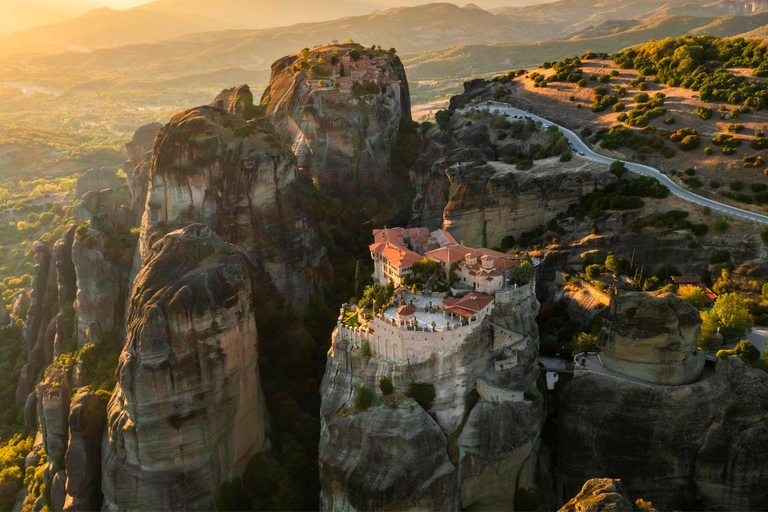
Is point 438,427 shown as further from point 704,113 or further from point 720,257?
point 704,113

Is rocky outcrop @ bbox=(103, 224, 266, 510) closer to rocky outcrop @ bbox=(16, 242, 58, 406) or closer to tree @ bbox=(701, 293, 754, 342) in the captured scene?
rocky outcrop @ bbox=(16, 242, 58, 406)

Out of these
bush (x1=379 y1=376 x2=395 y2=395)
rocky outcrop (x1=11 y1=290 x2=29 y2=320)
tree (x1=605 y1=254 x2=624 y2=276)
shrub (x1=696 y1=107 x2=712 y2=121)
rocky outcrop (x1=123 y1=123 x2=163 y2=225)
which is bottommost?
rocky outcrop (x1=11 y1=290 x2=29 y2=320)

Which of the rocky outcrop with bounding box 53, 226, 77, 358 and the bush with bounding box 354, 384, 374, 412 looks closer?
the bush with bounding box 354, 384, 374, 412

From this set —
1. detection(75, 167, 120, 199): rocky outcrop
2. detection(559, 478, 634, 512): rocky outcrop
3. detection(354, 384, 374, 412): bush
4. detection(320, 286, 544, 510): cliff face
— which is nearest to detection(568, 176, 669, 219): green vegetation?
detection(320, 286, 544, 510): cliff face

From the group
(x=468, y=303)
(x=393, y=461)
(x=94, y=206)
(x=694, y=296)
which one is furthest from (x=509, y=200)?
(x=94, y=206)

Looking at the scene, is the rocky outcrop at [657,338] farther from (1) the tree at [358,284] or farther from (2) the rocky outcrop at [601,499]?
(1) the tree at [358,284]

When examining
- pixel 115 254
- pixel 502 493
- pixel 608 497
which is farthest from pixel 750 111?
pixel 115 254
